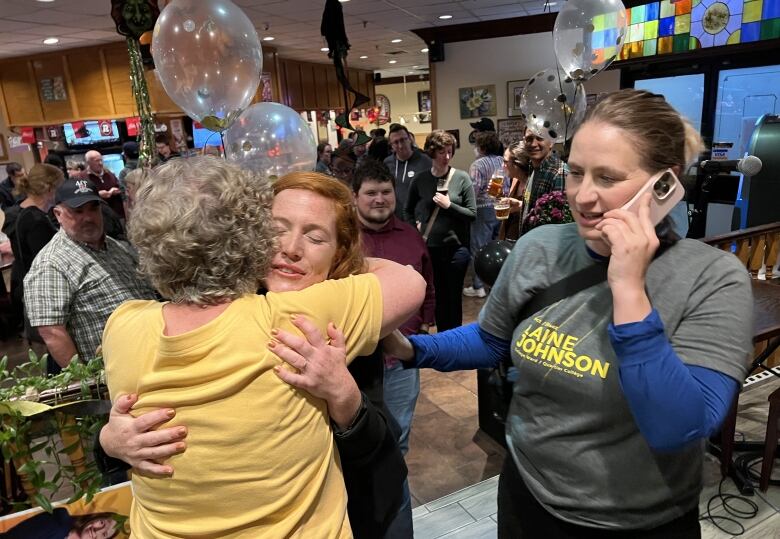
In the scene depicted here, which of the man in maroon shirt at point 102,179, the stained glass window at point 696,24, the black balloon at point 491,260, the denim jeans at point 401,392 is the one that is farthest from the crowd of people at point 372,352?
the man in maroon shirt at point 102,179

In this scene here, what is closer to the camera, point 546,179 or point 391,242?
point 391,242

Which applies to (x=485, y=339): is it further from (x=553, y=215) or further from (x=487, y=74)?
(x=487, y=74)

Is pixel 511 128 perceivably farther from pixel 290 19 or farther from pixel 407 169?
pixel 407 169

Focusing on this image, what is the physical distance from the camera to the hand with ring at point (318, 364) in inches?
32.2

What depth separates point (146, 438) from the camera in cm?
82

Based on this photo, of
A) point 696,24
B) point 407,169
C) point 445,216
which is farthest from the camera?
point 696,24

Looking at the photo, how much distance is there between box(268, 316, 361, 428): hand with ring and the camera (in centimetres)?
82

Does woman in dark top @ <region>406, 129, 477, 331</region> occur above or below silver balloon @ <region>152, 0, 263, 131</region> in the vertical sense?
below

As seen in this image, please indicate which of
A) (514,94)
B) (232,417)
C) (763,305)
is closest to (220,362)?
(232,417)

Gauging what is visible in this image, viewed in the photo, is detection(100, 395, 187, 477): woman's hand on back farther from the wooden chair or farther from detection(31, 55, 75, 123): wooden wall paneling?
detection(31, 55, 75, 123): wooden wall paneling

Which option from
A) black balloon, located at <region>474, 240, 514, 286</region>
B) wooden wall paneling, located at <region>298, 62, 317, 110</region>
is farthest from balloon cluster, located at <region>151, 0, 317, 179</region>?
wooden wall paneling, located at <region>298, 62, 317, 110</region>

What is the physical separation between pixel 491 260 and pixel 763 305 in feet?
4.50

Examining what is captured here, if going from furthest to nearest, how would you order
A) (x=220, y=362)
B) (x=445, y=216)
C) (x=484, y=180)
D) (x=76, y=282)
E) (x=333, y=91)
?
1. (x=333, y=91)
2. (x=484, y=180)
3. (x=445, y=216)
4. (x=76, y=282)
5. (x=220, y=362)

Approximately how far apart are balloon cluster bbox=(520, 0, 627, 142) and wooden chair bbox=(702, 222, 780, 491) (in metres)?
1.16
